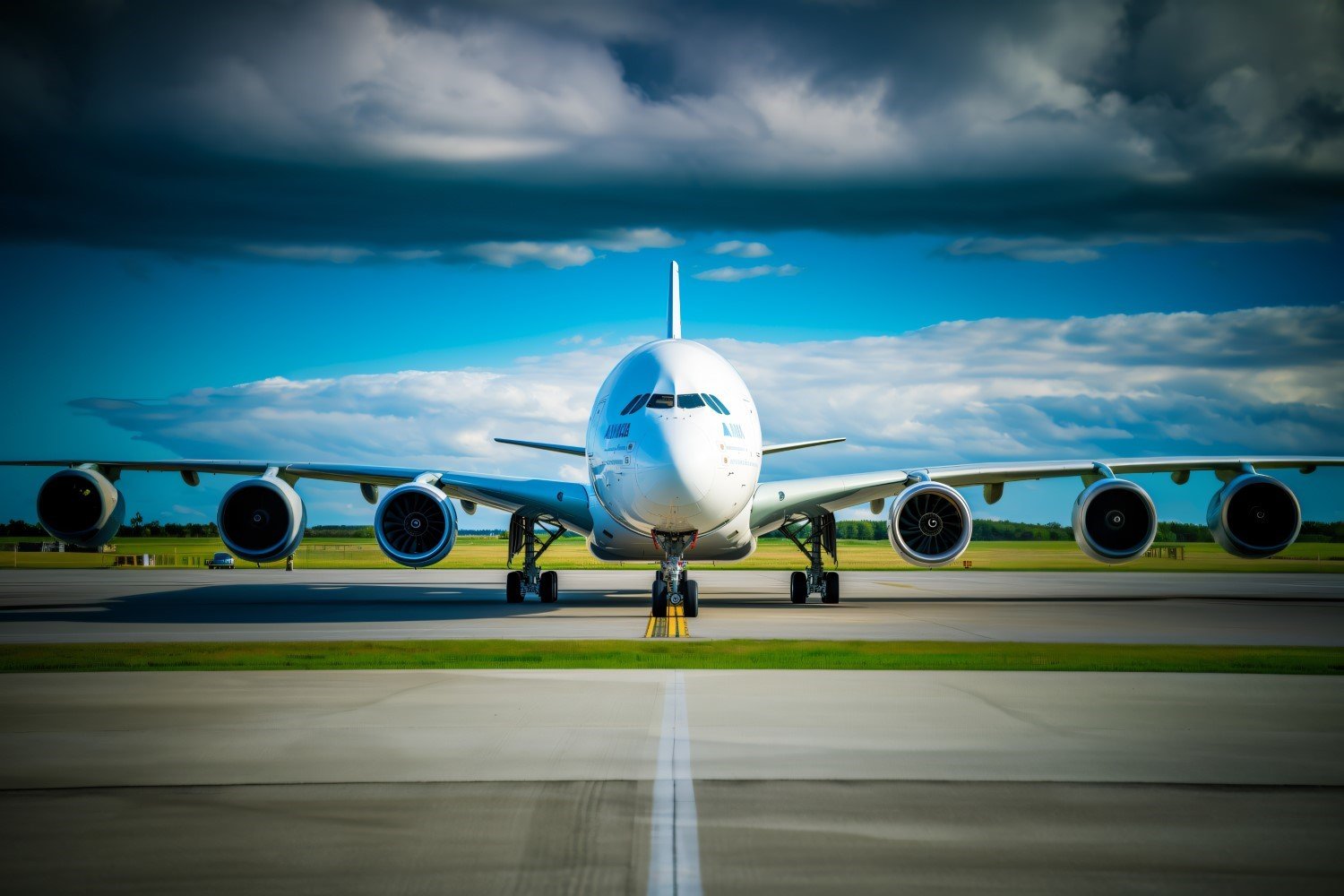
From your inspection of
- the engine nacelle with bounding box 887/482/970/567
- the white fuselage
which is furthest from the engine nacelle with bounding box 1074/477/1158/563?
the white fuselage

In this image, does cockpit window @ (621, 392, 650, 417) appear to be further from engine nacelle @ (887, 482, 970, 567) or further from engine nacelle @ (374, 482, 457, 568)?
engine nacelle @ (887, 482, 970, 567)

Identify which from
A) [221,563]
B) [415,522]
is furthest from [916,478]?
[221,563]

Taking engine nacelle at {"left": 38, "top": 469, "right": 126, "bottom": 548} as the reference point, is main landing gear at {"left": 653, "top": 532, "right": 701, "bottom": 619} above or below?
below

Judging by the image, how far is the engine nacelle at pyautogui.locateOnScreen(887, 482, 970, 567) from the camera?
76.9 feet

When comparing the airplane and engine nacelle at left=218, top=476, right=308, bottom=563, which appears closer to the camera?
the airplane

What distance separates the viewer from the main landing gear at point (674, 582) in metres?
20.6

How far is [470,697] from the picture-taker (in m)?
9.97

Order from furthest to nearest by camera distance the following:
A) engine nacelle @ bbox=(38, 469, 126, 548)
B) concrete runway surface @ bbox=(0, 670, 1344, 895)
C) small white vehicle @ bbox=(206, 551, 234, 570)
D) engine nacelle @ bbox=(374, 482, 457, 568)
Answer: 1. small white vehicle @ bbox=(206, 551, 234, 570)
2. engine nacelle @ bbox=(38, 469, 126, 548)
3. engine nacelle @ bbox=(374, 482, 457, 568)
4. concrete runway surface @ bbox=(0, 670, 1344, 895)

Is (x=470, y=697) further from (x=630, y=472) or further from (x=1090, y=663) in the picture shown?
(x=630, y=472)

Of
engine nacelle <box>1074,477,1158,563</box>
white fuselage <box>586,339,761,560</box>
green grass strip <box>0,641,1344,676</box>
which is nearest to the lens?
green grass strip <box>0,641,1344,676</box>

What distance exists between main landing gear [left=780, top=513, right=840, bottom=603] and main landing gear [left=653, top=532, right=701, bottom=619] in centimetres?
539

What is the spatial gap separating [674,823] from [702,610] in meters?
18.2

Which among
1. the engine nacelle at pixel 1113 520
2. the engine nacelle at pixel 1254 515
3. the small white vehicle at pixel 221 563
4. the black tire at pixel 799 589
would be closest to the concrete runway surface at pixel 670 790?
the engine nacelle at pixel 1113 520

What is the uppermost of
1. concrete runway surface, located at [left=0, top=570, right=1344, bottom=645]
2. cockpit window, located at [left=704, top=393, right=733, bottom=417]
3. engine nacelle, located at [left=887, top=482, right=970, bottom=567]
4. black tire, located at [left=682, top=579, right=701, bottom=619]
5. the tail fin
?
the tail fin
